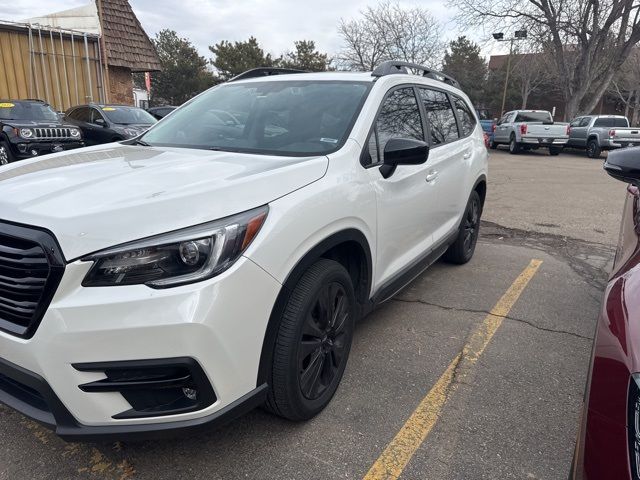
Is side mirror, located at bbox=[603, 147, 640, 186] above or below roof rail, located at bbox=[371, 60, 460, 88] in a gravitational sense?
below

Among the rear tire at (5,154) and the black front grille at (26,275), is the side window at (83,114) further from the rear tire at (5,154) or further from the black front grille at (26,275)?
the black front grille at (26,275)

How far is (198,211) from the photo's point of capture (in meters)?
1.89

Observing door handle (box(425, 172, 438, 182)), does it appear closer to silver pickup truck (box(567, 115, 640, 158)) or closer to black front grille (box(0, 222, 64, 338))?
black front grille (box(0, 222, 64, 338))

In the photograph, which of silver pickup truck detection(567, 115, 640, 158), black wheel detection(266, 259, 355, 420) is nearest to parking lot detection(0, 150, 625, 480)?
black wheel detection(266, 259, 355, 420)

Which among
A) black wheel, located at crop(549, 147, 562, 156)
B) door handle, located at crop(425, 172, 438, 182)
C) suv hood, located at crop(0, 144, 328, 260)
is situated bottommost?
black wheel, located at crop(549, 147, 562, 156)

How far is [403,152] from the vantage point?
279 cm

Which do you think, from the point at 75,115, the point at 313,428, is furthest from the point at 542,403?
the point at 75,115

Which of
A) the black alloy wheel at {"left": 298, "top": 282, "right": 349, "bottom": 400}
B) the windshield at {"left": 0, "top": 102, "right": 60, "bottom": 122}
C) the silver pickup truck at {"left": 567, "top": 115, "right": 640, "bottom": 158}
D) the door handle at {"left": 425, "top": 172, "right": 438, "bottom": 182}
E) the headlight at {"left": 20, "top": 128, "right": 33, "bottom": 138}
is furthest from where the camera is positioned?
the silver pickup truck at {"left": 567, "top": 115, "right": 640, "bottom": 158}

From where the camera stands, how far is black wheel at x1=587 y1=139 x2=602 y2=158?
19672 mm

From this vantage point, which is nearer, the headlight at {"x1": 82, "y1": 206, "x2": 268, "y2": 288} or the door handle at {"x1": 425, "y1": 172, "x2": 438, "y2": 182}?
the headlight at {"x1": 82, "y1": 206, "x2": 268, "y2": 288}

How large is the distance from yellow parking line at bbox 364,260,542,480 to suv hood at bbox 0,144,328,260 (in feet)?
4.43

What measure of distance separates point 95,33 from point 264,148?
18.3 m

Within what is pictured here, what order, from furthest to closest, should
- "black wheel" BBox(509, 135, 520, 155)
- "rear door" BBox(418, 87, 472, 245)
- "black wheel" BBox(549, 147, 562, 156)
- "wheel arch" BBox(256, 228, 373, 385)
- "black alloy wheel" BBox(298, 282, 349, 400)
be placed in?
"black wheel" BBox(509, 135, 520, 155) < "black wheel" BBox(549, 147, 562, 156) < "rear door" BBox(418, 87, 472, 245) < "black alloy wheel" BBox(298, 282, 349, 400) < "wheel arch" BBox(256, 228, 373, 385)

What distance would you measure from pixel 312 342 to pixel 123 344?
3.13 ft
